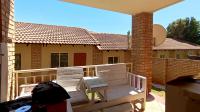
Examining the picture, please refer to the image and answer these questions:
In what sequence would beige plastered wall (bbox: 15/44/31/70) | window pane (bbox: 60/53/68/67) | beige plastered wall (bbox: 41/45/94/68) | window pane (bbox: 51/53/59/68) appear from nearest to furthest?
beige plastered wall (bbox: 15/44/31/70) < beige plastered wall (bbox: 41/45/94/68) < window pane (bbox: 51/53/59/68) < window pane (bbox: 60/53/68/67)

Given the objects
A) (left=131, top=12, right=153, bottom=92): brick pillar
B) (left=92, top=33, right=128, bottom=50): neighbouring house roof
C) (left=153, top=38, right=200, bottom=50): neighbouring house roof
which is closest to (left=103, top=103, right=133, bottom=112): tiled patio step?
(left=131, top=12, right=153, bottom=92): brick pillar

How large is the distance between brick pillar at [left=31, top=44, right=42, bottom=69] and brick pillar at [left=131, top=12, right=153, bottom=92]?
686 cm

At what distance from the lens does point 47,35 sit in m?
11.3

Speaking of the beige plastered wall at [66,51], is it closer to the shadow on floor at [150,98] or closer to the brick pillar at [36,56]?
the brick pillar at [36,56]

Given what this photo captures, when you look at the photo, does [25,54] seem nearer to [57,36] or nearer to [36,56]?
[36,56]

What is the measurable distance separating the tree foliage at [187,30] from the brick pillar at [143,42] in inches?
1001

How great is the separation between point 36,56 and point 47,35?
1710 millimetres

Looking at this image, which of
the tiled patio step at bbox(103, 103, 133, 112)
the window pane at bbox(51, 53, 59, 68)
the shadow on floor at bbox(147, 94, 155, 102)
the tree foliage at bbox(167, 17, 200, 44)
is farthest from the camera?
the tree foliage at bbox(167, 17, 200, 44)

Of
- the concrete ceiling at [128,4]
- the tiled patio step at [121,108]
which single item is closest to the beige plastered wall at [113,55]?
the concrete ceiling at [128,4]

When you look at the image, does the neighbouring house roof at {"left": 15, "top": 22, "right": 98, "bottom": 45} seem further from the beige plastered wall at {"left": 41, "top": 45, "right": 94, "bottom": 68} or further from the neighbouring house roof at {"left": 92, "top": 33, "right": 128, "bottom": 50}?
the neighbouring house roof at {"left": 92, "top": 33, "right": 128, "bottom": 50}

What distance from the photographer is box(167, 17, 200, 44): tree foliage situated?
2787 cm

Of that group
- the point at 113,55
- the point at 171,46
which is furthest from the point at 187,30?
the point at 113,55

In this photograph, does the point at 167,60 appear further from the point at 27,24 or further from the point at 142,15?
the point at 27,24

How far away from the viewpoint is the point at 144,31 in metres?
5.30
